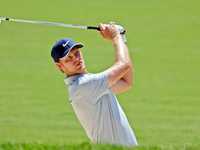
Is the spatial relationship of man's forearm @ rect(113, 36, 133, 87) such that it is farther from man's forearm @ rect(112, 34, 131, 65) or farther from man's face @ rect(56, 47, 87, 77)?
man's face @ rect(56, 47, 87, 77)

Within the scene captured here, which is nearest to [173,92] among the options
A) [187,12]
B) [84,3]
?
[187,12]

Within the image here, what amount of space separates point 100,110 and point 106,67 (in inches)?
440

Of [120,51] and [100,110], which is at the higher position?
[120,51]

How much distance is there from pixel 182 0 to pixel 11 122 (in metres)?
18.7

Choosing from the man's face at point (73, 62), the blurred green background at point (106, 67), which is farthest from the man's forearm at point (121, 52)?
the blurred green background at point (106, 67)

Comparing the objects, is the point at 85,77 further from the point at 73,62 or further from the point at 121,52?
the point at 121,52

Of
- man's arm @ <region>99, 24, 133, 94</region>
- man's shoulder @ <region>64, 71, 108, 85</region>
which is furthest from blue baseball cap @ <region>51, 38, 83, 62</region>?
man's arm @ <region>99, 24, 133, 94</region>

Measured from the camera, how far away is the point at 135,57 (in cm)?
1659

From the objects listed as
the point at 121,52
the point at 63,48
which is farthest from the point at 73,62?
the point at 121,52

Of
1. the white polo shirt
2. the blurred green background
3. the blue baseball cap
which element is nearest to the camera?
the white polo shirt

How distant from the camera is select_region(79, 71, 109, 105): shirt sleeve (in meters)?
3.76

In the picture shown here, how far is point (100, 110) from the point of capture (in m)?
3.79

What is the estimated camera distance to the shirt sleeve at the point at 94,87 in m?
3.76

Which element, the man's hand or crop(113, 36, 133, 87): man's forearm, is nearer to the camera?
crop(113, 36, 133, 87): man's forearm
